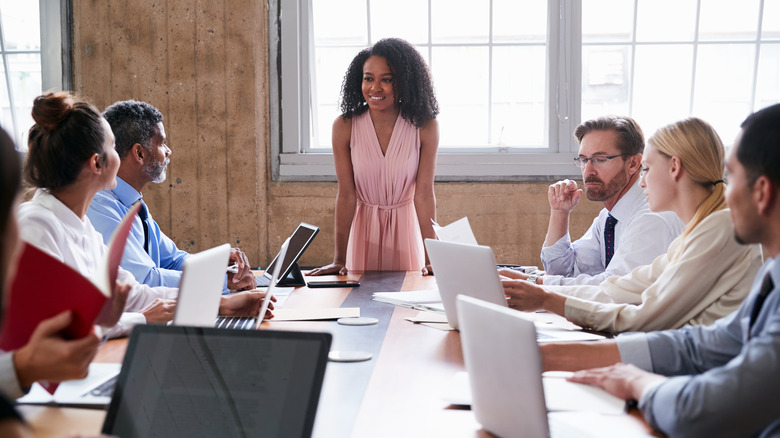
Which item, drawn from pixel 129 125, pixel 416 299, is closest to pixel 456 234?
pixel 416 299

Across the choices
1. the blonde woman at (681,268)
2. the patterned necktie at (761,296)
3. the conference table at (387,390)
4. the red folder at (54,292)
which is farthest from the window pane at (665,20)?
the red folder at (54,292)

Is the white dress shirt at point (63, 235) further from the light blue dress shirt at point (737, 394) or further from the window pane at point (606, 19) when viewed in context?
the window pane at point (606, 19)

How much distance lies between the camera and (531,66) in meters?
4.39

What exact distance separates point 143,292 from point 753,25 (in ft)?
12.7

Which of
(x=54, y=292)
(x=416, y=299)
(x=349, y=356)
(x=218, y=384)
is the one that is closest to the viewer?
(x=54, y=292)

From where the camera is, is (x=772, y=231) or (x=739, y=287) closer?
(x=772, y=231)

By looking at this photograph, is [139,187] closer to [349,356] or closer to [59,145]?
[59,145]

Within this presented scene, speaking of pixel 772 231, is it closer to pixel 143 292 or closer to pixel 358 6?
pixel 143 292

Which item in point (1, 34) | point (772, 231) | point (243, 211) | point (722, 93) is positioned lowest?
point (243, 211)

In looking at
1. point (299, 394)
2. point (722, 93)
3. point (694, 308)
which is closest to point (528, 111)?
point (722, 93)

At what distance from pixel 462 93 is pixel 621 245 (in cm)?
226

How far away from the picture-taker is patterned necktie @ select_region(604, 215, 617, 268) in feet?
9.00

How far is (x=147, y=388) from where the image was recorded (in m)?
1.00

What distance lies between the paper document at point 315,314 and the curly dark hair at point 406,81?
1298 mm
